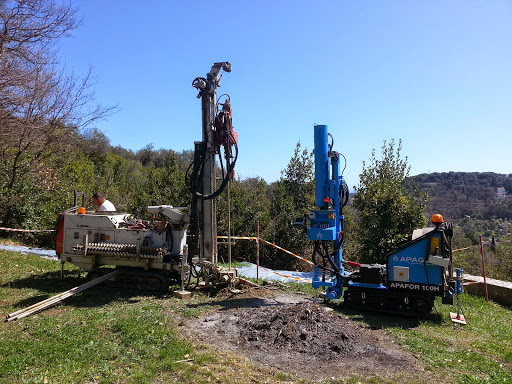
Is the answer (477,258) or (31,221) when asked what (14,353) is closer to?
(31,221)

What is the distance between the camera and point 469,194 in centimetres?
3816

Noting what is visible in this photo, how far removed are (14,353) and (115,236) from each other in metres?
4.19

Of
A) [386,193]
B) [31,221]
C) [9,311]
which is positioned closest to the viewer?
[9,311]

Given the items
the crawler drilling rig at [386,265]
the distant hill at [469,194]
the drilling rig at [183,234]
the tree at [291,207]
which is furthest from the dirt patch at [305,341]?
the distant hill at [469,194]

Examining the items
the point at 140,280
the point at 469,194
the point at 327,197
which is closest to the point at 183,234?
the point at 140,280

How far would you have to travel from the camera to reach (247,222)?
1658cm

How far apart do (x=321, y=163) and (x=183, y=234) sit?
3420 mm

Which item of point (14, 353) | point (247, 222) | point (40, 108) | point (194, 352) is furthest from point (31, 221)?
point (194, 352)

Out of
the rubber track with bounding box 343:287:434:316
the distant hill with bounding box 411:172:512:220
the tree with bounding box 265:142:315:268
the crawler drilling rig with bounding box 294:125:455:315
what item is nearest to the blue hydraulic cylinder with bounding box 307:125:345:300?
the crawler drilling rig with bounding box 294:125:455:315

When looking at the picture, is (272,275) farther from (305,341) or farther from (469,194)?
(469,194)

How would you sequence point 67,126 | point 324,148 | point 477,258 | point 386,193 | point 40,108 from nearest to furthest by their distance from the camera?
point 324,148, point 386,193, point 40,108, point 67,126, point 477,258

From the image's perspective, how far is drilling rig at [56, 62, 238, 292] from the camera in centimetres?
886

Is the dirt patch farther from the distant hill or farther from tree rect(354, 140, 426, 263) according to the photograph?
the distant hill

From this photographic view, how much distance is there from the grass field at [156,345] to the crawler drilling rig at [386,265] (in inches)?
14.3
